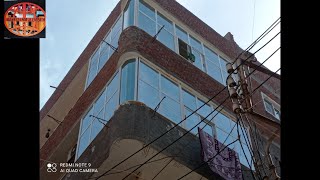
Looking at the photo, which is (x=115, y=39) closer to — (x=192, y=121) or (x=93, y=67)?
(x=93, y=67)

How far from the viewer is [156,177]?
35.6 ft

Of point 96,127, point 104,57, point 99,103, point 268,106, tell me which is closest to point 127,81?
point 96,127

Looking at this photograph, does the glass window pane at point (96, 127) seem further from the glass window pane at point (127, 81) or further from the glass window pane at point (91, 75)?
the glass window pane at point (91, 75)

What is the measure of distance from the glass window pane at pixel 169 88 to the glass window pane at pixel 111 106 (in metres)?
1.24

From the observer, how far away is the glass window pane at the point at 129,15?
14102 millimetres

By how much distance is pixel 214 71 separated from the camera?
15.9 m

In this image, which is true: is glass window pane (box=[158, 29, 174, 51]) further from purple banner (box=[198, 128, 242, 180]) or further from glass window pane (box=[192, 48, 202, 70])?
purple banner (box=[198, 128, 242, 180])

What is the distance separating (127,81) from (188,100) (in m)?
2.05

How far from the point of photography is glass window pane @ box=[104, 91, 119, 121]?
38.5 ft
